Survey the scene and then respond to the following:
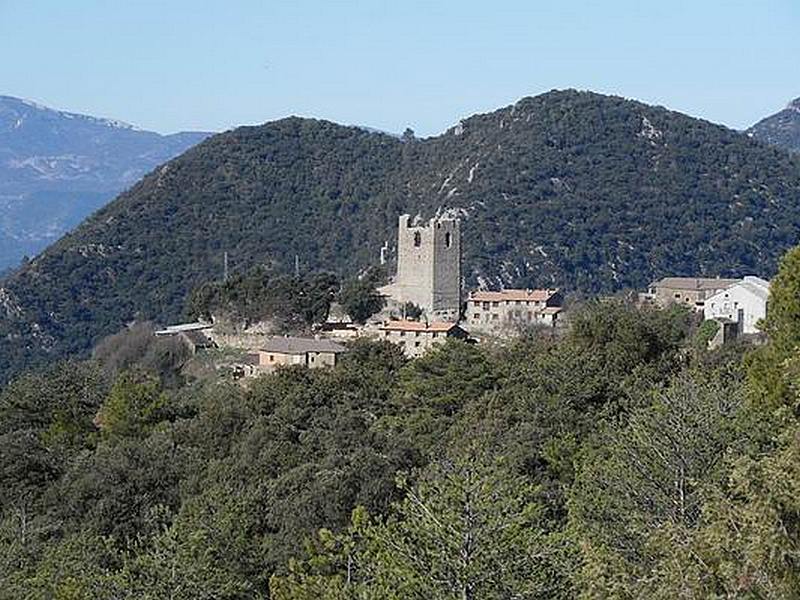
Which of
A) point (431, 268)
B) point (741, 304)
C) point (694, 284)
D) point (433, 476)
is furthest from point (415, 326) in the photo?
point (433, 476)

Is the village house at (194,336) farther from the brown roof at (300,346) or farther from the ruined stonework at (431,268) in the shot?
the ruined stonework at (431,268)

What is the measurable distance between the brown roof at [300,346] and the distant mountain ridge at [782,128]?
100 meters

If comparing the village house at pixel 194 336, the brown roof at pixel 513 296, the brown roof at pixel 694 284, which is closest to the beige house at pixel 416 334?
the brown roof at pixel 513 296

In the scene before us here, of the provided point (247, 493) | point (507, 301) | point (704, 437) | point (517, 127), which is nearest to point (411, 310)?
point (507, 301)

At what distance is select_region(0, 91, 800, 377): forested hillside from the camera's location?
62.8 meters

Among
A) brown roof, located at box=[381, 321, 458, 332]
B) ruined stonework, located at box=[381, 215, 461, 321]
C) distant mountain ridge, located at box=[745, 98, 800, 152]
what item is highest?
distant mountain ridge, located at box=[745, 98, 800, 152]

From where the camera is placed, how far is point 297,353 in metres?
32.0

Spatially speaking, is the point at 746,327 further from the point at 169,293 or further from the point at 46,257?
the point at 46,257

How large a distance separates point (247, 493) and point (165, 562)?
5528mm

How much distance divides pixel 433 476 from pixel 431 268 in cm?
2537

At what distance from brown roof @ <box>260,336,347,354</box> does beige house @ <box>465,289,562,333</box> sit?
21.5ft

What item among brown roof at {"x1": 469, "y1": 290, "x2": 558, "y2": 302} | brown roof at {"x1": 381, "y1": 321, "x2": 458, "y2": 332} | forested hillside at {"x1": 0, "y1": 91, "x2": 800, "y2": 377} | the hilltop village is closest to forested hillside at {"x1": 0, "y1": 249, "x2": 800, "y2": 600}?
brown roof at {"x1": 381, "y1": 321, "x2": 458, "y2": 332}

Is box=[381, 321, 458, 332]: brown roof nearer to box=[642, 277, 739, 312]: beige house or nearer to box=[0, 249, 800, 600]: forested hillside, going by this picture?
box=[0, 249, 800, 600]: forested hillside

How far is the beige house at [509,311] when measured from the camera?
3841cm
